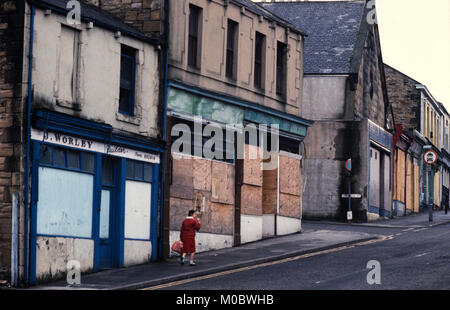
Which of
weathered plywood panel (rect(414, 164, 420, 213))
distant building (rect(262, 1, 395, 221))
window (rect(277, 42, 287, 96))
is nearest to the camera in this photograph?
window (rect(277, 42, 287, 96))

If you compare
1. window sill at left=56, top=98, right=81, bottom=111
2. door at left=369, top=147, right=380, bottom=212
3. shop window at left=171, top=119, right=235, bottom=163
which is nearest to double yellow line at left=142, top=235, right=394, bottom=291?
shop window at left=171, top=119, right=235, bottom=163

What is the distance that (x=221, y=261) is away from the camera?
24.9 m

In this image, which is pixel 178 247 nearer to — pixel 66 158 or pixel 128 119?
pixel 128 119

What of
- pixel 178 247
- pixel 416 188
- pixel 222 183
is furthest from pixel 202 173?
pixel 416 188

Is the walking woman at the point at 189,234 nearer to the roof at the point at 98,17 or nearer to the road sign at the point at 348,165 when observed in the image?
the roof at the point at 98,17

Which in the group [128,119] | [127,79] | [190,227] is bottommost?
[190,227]

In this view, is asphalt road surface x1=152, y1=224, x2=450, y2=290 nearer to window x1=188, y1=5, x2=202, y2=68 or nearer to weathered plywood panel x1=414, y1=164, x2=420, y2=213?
window x1=188, y1=5, x2=202, y2=68

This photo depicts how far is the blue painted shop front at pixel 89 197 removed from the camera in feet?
69.9

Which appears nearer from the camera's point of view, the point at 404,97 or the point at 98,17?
the point at 98,17

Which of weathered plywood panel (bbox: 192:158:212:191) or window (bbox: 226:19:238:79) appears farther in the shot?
window (bbox: 226:19:238:79)

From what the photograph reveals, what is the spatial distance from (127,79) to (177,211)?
4.16m

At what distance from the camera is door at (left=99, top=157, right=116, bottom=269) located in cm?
2397

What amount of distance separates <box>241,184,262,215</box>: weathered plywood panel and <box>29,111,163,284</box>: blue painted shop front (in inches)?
189
